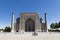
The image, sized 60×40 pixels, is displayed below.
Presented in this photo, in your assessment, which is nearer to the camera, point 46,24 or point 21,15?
point 46,24

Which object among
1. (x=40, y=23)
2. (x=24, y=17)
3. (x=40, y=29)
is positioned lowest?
(x=40, y=29)

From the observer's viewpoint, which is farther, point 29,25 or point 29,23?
point 29,23

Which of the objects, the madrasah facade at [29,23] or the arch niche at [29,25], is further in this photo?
the arch niche at [29,25]

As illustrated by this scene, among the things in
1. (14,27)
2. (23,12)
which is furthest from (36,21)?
(14,27)

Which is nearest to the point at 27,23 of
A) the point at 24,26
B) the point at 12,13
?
the point at 24,26

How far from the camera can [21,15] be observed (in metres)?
31.0

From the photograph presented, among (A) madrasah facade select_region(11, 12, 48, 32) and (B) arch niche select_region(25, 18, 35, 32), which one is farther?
(B) arch niche select_region(25, 18, 35, 32)

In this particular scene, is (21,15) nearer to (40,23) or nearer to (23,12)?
(23,12)

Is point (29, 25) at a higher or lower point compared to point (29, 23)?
lower

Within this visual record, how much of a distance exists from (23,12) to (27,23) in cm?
432

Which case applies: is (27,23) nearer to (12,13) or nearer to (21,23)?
(21,23)

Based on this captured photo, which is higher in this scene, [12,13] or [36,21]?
[12,13]

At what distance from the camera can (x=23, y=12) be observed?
3125cm

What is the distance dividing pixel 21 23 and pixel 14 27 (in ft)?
9.13
